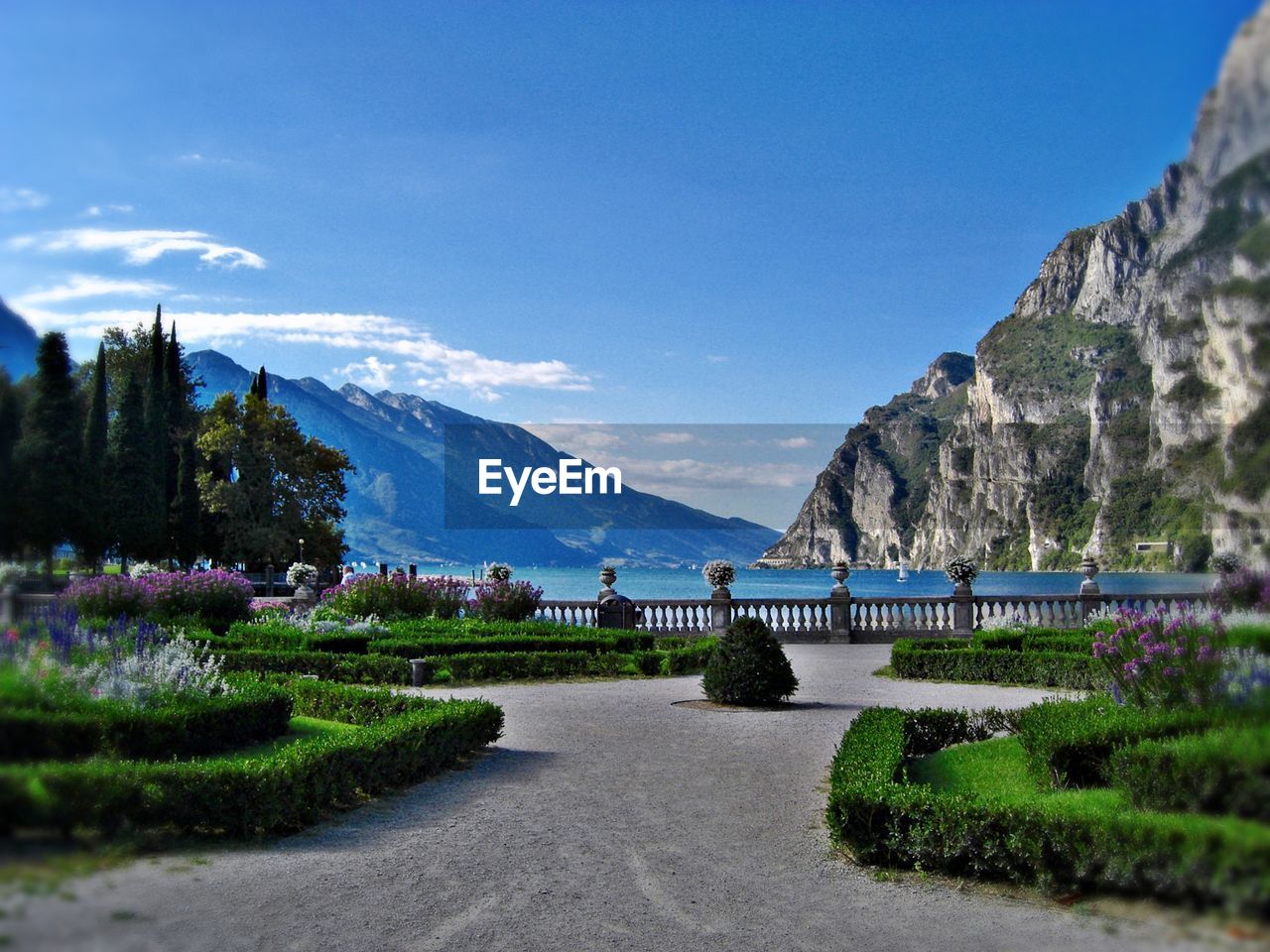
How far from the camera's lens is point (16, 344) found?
1.69 m

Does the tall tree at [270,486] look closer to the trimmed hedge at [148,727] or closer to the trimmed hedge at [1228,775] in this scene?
the trimmed hedge at [148,727]

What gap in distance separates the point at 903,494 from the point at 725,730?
71.7 metres

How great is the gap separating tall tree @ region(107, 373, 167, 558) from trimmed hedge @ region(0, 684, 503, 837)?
1.88 ft

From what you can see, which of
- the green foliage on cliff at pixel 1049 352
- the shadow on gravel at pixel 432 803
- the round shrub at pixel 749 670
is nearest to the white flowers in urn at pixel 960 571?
the round shrub at pixel 749 670

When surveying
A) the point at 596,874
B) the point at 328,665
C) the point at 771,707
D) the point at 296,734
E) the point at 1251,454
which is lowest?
the point at 596,874

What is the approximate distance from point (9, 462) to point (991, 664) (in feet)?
70.9

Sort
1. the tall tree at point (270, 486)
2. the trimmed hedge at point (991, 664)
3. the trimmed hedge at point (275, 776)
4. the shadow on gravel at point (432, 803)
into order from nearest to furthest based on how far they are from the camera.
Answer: the trimmed hedge at point (275, 776)
the shadow on gravel at point (432, 803)
the trimmed hedge at point (991, 664)
the tall tree at point (270, 486)

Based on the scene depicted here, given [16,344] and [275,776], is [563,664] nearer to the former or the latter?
[275,776]

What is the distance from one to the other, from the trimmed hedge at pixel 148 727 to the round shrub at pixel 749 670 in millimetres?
7350

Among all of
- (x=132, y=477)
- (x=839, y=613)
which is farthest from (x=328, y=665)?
(x=132, y=477)

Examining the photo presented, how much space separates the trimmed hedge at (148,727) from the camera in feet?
4.46

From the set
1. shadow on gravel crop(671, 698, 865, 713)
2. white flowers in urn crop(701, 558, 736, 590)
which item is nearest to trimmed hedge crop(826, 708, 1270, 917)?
shadow on gravel crop(671, 698, 865, 713)

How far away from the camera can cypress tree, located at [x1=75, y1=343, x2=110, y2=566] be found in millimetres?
2008

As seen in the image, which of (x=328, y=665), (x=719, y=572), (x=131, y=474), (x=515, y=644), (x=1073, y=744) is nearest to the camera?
(x=131, y=474)
